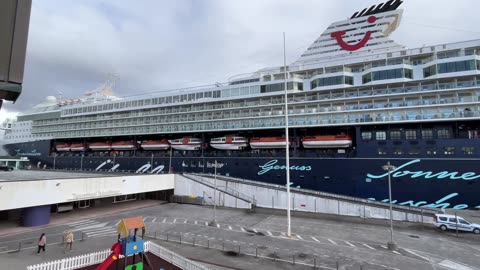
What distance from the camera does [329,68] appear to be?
1630 inches

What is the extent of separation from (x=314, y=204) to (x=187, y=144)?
1040 inches

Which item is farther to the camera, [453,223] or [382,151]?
[382,151]

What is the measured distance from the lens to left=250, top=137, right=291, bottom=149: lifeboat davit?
40594mm

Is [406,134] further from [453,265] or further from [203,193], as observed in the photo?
[203,193]

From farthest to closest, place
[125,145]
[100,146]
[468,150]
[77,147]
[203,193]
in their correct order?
[77,147], [100,146], [125,145], [203,193], [468,150]

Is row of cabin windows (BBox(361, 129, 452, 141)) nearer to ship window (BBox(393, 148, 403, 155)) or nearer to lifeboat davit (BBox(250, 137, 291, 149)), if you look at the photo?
ship window (BBox(393, 148, 403, 155))

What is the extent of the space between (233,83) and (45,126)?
184ft

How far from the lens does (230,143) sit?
147 feet

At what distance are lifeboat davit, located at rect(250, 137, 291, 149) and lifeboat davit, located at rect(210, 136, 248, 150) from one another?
1750 mm

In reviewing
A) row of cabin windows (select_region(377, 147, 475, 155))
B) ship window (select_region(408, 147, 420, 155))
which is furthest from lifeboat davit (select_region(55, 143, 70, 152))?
ship window (select_region(408, 147, 420, 155))

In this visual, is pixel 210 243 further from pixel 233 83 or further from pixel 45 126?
pixel 45 126

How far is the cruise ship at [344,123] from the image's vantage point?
3103cm

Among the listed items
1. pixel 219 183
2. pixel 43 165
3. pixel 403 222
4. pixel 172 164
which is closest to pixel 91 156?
pixel 43 165

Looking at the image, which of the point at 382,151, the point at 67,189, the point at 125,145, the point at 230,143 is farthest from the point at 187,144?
the point at 382,151
